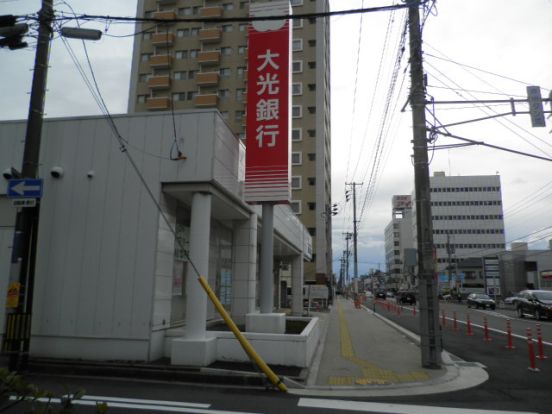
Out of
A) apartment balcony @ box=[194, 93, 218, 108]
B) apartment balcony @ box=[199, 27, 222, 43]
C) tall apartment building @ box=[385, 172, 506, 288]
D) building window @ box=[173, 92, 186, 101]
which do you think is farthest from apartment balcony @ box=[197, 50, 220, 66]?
tall apartment building @ box=[385, 172, 506, 288]

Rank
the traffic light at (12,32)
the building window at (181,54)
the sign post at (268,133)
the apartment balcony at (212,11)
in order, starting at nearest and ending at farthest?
the traffic light at (12,32) < the sign post at (268,133) < the apartment balcony at (212,11) < the building window at (181,54)

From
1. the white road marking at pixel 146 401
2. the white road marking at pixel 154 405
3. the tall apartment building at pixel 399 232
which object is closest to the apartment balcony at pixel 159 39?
the white road marking at pixel 146 401

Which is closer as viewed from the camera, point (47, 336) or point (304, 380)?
point (304, 380)

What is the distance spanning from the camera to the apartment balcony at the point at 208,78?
173 ft

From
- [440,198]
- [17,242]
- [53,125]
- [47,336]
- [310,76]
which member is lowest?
[47,336]

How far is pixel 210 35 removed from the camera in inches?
2126

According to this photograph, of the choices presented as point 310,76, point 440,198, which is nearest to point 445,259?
point 440,198

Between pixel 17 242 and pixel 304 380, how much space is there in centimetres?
638

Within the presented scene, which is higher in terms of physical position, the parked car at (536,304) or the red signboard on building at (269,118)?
the red signboard on building at (269,118)

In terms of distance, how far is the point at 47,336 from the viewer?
9469 millimetres

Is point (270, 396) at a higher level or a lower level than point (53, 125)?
lower

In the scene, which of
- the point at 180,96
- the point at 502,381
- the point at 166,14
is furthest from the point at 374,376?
the point at 166,14

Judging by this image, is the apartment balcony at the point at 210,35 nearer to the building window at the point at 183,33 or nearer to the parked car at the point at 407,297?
the building window at the point at 183,33

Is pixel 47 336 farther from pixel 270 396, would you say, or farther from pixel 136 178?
pixel 270 396
